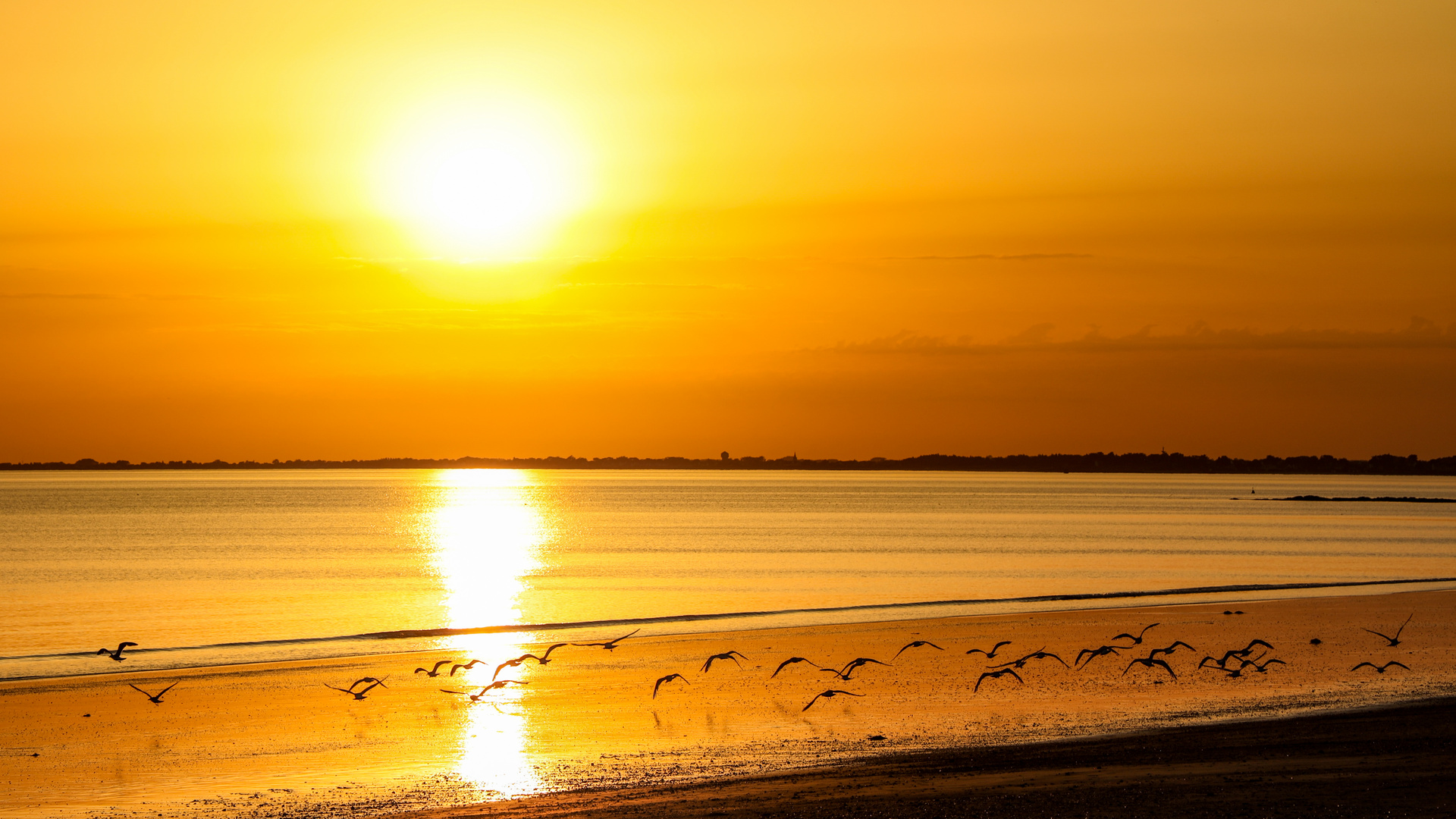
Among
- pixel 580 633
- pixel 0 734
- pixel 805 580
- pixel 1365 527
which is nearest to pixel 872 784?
pixel 0 734

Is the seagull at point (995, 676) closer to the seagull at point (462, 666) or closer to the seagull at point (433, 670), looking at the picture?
the seagull at point (462, 666)

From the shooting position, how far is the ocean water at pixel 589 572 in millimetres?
38531

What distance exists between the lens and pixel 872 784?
1361 centimetres

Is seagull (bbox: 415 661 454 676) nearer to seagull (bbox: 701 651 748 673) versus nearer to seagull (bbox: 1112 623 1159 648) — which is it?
seagull (bbox: 701 651 748 673)

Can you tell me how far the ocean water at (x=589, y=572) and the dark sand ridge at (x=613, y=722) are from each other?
6769 millimetres

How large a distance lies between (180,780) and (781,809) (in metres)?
7.85

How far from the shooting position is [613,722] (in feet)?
62.7

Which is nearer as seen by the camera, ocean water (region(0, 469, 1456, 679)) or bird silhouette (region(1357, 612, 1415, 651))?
bird silhouette (region(1357, 612, 1415, 651))

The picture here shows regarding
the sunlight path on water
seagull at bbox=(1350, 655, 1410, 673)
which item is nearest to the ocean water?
the sunlight path on water

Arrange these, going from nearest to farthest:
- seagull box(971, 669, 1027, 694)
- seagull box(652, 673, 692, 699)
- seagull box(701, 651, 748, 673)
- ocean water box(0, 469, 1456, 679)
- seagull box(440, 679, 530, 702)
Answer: seagull box(652, 673, 692, 699), seagull box(440, 679, 530, 702), seagull box(971, 669, 1027, 694), seagull box(701, 651, 748, 673), ocean water box(0, 469, 1456, 679)

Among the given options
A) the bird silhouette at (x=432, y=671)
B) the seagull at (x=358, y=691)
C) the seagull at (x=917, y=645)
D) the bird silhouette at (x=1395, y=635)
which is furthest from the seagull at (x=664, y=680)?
the bird silhouette at (x=1395, y=635)

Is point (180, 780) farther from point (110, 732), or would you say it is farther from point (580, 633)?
point (580, 633)

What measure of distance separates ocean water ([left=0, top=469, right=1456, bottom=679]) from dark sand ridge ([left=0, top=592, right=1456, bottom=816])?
6.77 m

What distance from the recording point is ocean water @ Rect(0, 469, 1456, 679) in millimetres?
38531
